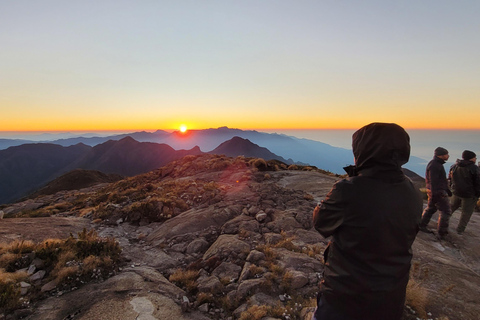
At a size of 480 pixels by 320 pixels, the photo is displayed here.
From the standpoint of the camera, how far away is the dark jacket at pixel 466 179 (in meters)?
8.01

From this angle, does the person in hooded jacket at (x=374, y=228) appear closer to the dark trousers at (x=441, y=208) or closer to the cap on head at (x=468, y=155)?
the dark trousers at (x=441, y=208)

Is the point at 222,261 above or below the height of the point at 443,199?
below

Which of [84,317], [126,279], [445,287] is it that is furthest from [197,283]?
[445,287]

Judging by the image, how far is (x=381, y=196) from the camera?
2.38m

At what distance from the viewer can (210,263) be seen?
22.7 feet

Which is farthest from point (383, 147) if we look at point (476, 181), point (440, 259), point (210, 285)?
point (476, 181)

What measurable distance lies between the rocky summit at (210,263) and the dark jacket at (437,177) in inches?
78.4

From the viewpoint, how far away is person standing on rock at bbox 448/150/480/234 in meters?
7.99

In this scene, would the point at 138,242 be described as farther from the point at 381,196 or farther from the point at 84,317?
the point at 381,196

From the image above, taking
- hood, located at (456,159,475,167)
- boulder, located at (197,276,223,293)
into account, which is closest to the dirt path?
boulder, located at (197,276,223,293)

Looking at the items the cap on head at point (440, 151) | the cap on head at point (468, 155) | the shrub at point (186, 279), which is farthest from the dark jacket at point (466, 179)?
the shrub at point (186, 279)

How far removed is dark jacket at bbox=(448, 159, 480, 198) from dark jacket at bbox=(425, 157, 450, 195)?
0.56 m

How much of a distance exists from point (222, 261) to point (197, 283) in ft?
3.49

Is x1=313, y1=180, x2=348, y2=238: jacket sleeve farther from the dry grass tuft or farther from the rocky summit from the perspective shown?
the dry grass tuft
